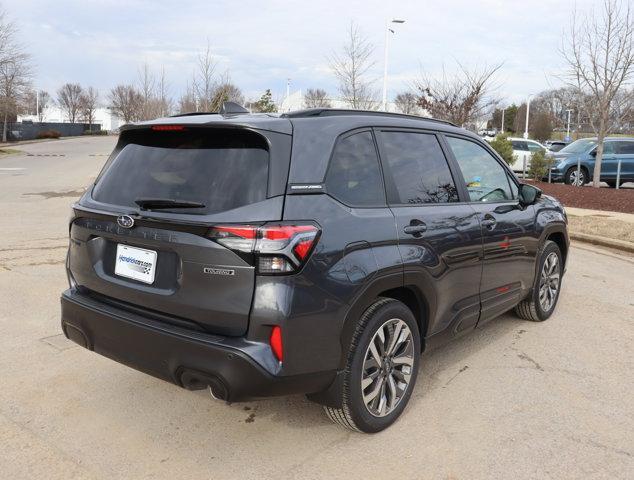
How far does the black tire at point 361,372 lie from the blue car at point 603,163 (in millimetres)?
16379

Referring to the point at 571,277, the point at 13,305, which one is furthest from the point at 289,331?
the point at 571,277

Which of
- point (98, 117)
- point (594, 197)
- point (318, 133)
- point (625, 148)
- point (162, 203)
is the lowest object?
point (594, 197)

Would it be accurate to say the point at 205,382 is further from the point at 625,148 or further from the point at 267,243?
the point at 625,148

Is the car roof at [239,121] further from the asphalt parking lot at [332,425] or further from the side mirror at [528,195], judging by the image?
the side mirror at [528,195]

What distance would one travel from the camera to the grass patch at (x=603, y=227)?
959cm

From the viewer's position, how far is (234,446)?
3049 millimetres

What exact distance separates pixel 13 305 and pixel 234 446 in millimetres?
3303

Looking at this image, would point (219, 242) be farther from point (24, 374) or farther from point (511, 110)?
point (511, 110)

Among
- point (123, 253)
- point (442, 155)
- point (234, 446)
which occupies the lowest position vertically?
point (234, 446)

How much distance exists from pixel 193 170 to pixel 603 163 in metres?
18.1

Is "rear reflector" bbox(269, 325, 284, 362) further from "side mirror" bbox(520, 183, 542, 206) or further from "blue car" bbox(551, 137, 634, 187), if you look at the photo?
"blue car" bbox(551, 137, 634, 187)

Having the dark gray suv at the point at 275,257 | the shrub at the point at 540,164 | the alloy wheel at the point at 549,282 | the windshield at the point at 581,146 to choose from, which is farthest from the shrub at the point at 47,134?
the dark gray suv at the point at 275,257

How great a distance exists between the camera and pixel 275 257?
102 inches

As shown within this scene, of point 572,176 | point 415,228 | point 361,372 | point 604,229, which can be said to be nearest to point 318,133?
point 415,228
